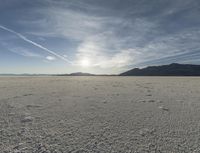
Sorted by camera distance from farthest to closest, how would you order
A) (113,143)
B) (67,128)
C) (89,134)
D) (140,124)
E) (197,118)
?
1. (197,118)
2. (140,124)
3. (67,128)
4. (89,134)
5. (113,143)

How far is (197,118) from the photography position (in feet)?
19.8

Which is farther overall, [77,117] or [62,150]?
[77,117]

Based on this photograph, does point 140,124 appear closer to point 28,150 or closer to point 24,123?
point 28,150

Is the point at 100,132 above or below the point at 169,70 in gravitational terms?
below

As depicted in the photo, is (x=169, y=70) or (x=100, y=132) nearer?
(x=100, y=132)

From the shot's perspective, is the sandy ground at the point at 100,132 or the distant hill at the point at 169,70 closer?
the sandy ground at the point at 100,132

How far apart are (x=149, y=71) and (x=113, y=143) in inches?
5887

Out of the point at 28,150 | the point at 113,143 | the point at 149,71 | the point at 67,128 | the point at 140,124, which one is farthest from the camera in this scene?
the point at 149,71

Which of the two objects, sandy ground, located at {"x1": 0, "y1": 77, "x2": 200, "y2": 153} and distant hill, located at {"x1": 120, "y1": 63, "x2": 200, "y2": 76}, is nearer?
sandy ground, located at {"x1": 0, "y1": 77, "x2": 200, "y2": 153}

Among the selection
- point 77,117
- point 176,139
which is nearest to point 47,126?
point 77,117

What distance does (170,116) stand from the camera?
6.36 m

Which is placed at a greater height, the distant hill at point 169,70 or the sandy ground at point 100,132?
the distant hill at point 169,70

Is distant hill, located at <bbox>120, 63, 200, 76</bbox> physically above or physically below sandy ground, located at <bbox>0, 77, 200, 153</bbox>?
above

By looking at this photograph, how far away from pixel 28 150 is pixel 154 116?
440 cm
